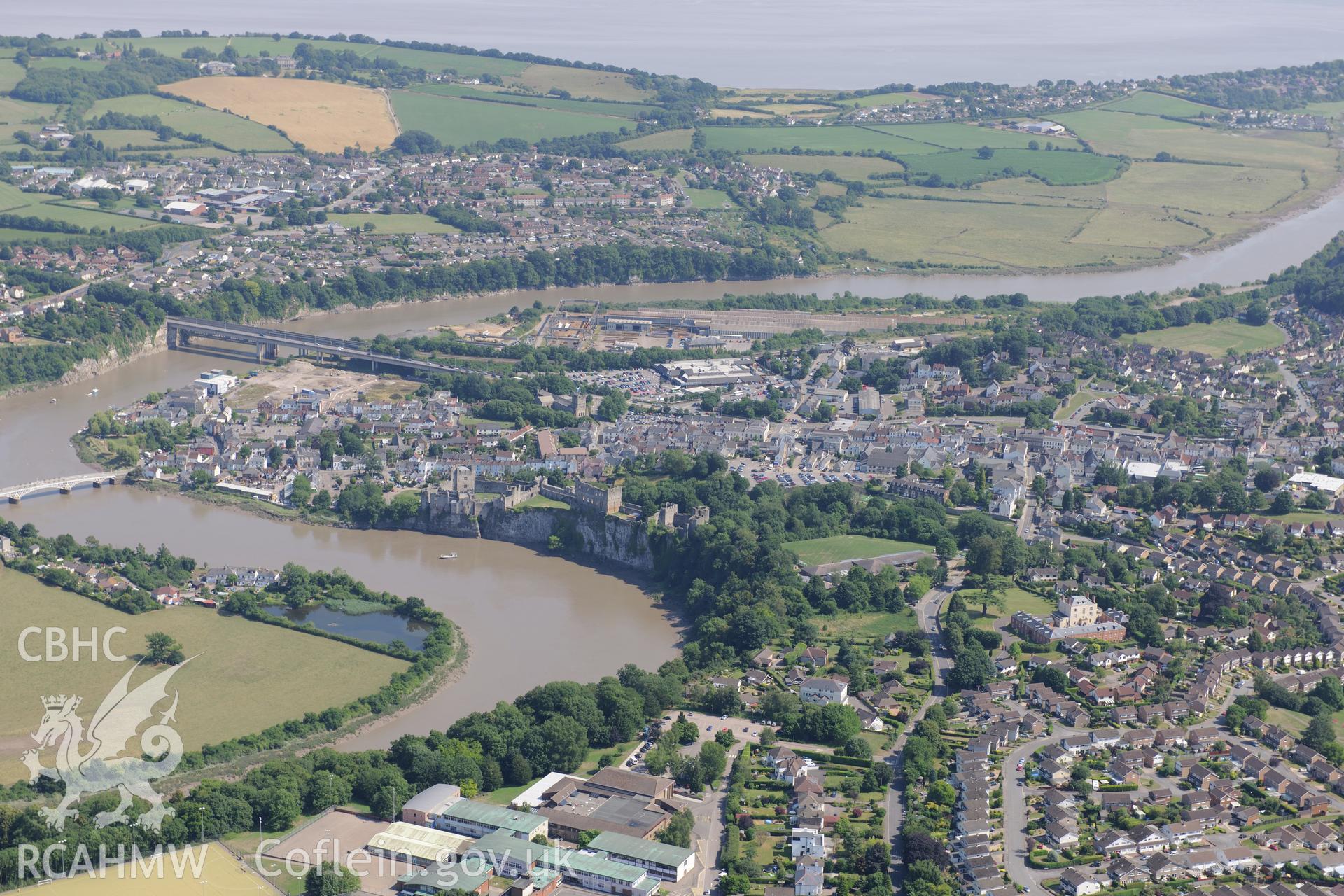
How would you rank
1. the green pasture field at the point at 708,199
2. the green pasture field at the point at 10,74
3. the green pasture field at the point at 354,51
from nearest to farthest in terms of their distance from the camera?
the green pasture field at the point at 708,199, the green pasture field at the point at 10,74, the green pasture field at the point at 354,51

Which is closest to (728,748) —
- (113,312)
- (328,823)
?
(328,823)

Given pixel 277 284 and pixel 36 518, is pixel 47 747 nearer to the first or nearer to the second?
pixel 36 518

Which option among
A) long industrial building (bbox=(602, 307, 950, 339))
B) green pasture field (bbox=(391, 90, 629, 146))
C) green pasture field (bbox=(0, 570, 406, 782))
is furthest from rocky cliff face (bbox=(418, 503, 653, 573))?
green pasture field (bbox=(391, 90, 629, 146))

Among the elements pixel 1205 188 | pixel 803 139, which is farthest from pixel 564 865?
pixel 803 139

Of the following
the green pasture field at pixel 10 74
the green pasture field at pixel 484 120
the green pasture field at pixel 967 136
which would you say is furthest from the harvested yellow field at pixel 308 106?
the green pasture field at pixel 967 136

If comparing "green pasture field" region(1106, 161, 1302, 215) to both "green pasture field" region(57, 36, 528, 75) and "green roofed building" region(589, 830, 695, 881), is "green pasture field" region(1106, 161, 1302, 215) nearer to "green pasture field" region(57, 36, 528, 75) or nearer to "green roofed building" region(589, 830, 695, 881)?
"green pasture field" region(57, 36, 528, 75)

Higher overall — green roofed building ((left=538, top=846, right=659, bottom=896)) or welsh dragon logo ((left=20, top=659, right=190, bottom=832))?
green roofed building ((left=538, top=846, right=659, bottom=896))

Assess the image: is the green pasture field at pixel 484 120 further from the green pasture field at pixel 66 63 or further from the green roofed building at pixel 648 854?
the green roofed building at pixel 648 854
